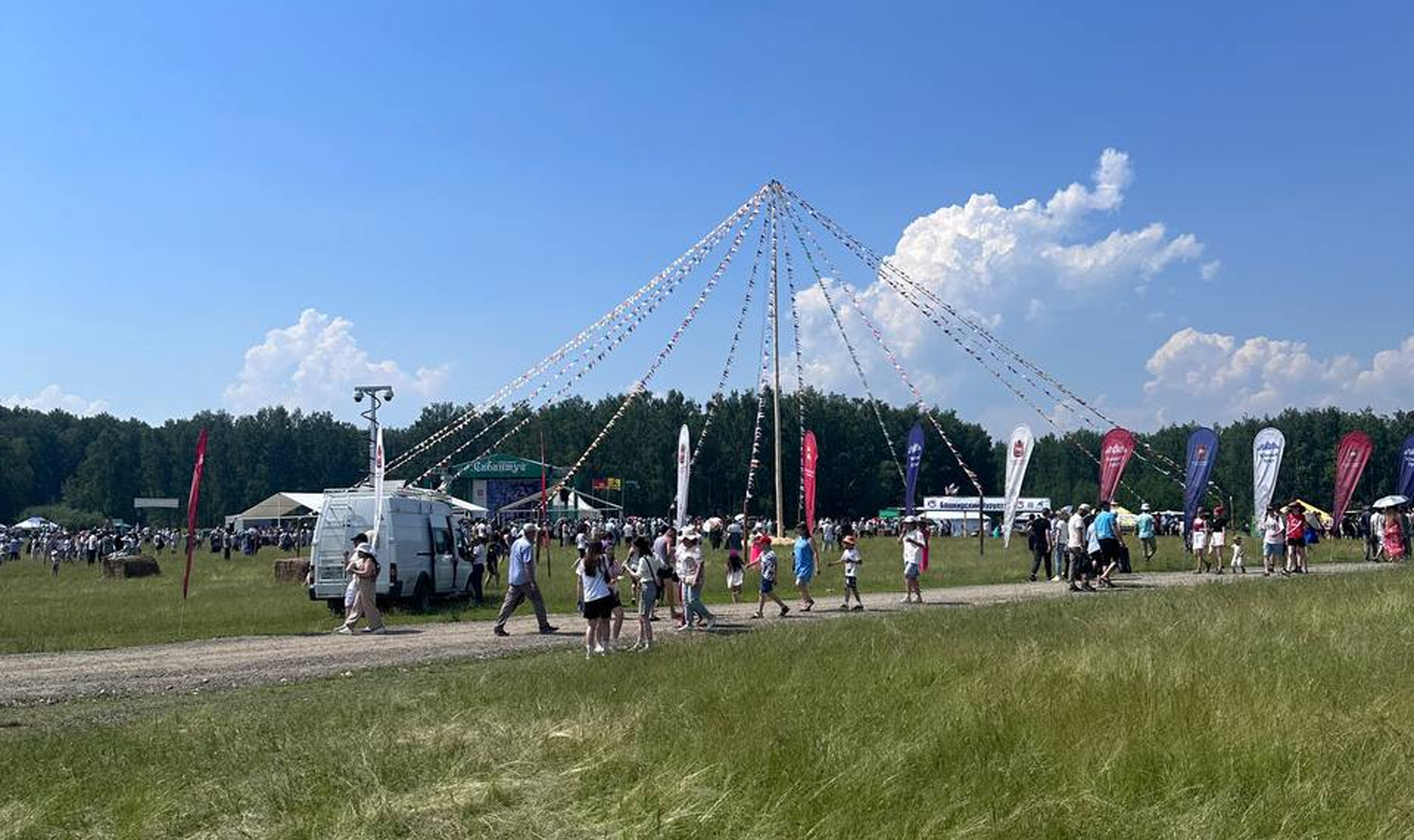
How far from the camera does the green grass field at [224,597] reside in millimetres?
21953

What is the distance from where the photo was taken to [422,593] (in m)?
26.5

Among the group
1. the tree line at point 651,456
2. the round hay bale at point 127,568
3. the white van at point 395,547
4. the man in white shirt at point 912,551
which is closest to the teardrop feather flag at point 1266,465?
the man in white shirt at point 912,551

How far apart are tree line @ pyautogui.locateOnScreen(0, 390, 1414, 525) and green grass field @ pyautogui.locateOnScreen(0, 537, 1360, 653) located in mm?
56147

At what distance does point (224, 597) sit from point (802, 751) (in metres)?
26.5

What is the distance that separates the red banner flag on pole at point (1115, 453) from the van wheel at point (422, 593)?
1797 cm

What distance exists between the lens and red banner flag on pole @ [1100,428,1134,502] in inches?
1308

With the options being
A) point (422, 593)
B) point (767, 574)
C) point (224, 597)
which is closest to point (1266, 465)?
point (767, 574)

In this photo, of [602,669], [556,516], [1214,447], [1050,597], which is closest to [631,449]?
[556,516]

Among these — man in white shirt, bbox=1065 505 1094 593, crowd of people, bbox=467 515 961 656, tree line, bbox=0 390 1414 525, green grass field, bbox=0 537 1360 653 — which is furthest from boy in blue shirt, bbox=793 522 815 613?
tree line, bbox=0 390 1414 525

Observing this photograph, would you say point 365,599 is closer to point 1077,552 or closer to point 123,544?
point 1077,552

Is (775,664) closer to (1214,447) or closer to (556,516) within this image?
(1214,447)

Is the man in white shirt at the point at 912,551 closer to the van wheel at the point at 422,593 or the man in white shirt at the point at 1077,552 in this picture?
the man in white shirt at the point at 1077,552

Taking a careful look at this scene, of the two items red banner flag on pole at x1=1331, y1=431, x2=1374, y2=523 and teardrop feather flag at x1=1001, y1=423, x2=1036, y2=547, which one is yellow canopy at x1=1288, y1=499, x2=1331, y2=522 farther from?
teardrop feather flag at x1=1001, y1=423, x2=1036, y2=547

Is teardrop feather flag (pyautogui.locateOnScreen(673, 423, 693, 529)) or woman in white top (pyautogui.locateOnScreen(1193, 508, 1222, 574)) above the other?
teardrop feather flag (pyautogui.locateOnScreen(673, 423, 693, 529))
